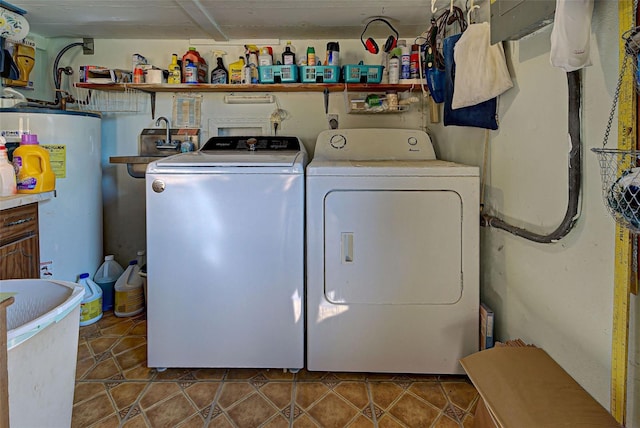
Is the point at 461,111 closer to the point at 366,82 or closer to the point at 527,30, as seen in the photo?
the point at 527,30

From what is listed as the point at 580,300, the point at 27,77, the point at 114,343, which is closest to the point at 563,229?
the point at 580,300

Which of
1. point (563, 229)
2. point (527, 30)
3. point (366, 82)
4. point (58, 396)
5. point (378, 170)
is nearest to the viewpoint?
A: point (58, 396)

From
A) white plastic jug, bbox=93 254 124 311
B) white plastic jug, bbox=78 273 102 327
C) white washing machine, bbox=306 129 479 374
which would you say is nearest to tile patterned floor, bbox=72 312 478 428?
white washing machine, bbox=306 129 479 374

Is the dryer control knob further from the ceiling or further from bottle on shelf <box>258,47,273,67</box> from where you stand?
bottle on shelf <box>258,47,273,67</box>

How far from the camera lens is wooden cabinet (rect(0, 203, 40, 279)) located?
1.97m

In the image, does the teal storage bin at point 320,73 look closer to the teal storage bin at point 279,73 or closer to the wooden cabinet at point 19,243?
the teal storage bin at point 279,73

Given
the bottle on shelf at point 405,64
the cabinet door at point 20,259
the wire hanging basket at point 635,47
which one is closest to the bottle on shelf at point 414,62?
the bottle on shelf at point 405,64

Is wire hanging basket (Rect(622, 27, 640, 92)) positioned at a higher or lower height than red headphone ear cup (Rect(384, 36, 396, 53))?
lower

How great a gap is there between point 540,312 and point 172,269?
1.65 m

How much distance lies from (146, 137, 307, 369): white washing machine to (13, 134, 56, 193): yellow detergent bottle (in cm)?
86

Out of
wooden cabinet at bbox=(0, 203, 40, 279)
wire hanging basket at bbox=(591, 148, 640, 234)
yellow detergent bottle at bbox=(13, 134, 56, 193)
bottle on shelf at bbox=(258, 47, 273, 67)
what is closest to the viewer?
wire hanging basket at bbox=(591, 148, 640, 234)

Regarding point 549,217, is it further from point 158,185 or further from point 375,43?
point 375,43

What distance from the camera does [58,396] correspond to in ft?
3.88

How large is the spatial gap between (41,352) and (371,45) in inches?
99.4
